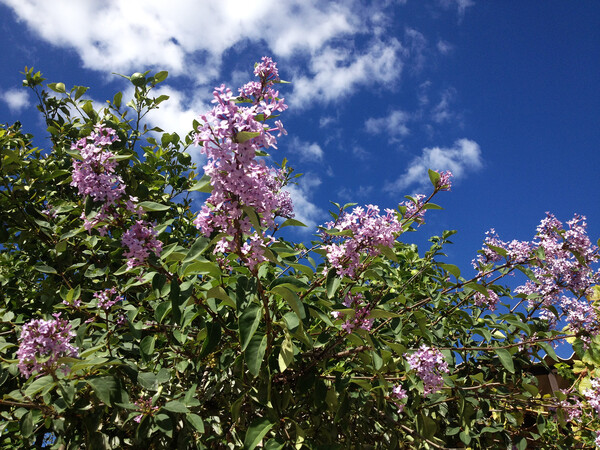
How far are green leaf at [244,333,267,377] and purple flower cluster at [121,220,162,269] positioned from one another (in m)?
0.61

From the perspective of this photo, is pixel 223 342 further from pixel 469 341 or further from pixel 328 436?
pixel 469 341

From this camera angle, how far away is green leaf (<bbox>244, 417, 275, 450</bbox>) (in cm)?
160

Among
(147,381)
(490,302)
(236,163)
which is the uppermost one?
(490,302)

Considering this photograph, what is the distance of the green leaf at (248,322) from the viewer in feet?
4.75

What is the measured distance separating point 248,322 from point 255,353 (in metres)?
0.13

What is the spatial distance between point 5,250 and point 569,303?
458cm

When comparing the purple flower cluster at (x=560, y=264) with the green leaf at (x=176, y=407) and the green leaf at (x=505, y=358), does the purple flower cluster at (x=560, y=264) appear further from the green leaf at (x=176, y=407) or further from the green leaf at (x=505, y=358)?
the green leaf at (x=176, y=407)

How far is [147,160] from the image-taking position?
3385 millimetres

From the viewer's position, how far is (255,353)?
1521 mm

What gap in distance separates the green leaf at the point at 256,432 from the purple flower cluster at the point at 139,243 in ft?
2.59

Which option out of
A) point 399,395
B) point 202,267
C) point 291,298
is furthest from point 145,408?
point 399,395

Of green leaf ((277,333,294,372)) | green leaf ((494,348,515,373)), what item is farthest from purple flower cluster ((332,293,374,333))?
green leaf ((494,348,515,373))

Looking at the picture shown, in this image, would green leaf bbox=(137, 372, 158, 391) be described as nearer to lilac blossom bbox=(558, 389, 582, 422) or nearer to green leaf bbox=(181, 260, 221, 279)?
green leaf bbox=(181, 260, 221, 279)

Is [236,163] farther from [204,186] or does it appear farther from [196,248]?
[196,248]
